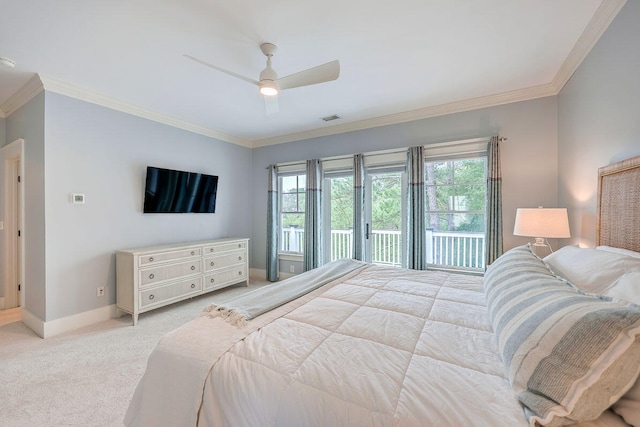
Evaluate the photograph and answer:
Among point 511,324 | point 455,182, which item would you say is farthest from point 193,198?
point 511,324

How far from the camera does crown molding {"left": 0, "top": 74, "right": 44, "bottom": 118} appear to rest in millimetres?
2781

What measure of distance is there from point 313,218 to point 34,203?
3.46 meters

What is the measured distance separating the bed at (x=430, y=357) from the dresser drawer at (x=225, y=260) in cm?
252

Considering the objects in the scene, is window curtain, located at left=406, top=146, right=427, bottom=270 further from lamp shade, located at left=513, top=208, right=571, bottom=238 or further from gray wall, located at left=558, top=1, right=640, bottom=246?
gray wall, located at left=558, top=1, right=640, bottom=246

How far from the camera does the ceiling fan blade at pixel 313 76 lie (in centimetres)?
200

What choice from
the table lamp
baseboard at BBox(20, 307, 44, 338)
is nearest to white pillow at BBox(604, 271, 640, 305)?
the table lamp

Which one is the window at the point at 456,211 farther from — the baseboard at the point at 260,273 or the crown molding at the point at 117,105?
the crown molding at the point at 117,105

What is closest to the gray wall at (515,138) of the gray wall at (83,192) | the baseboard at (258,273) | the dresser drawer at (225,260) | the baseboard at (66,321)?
the dresser drawer at (225,260)

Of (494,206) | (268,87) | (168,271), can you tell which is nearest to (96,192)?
(168,271)

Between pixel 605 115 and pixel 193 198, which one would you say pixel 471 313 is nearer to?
pixel 605 115

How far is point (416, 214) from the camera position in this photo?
3.62 m

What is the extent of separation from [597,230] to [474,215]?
1.53 metres

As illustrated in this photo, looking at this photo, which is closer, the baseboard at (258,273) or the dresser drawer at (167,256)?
the dresser drawer at (167,256)

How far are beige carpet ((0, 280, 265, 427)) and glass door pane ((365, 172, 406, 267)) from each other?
2.88m
